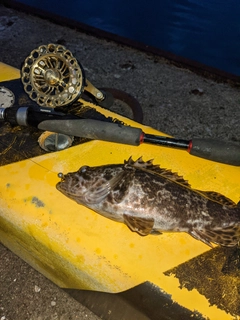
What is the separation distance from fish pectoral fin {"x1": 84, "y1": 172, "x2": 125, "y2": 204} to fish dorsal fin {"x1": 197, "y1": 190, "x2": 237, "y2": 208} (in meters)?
0.92

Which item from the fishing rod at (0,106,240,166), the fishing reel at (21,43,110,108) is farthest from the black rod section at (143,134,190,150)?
the fishing reel at (21,43,110,108)

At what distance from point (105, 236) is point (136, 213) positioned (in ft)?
1.31

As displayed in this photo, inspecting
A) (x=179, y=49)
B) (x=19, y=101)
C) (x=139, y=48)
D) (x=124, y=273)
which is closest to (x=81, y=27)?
(x=139, y=48)

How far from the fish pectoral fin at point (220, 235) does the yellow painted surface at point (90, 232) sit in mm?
84

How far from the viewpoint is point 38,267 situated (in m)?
3.89

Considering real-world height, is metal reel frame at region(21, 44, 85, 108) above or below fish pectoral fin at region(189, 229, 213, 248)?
above

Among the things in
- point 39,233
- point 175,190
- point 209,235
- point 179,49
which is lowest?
point 179,49

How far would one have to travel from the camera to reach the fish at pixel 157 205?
3150mm

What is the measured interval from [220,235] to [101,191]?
126 cm

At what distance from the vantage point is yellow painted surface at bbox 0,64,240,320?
3.03 metres

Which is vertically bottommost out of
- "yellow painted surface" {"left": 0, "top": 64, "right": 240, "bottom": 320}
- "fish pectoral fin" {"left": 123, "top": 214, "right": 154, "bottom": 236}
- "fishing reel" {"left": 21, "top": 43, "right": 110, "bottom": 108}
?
"yellow painted surface" {"left": 0, "top": 64, "right": 240, "bottom": 320}

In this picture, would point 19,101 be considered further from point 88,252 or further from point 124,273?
point 124,273

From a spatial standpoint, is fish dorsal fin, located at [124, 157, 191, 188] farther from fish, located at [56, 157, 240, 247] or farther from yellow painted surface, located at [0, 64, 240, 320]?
yellow painted surface, located at [0, 64, 240, 320]

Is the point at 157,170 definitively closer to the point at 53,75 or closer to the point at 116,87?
the point at 53,75
